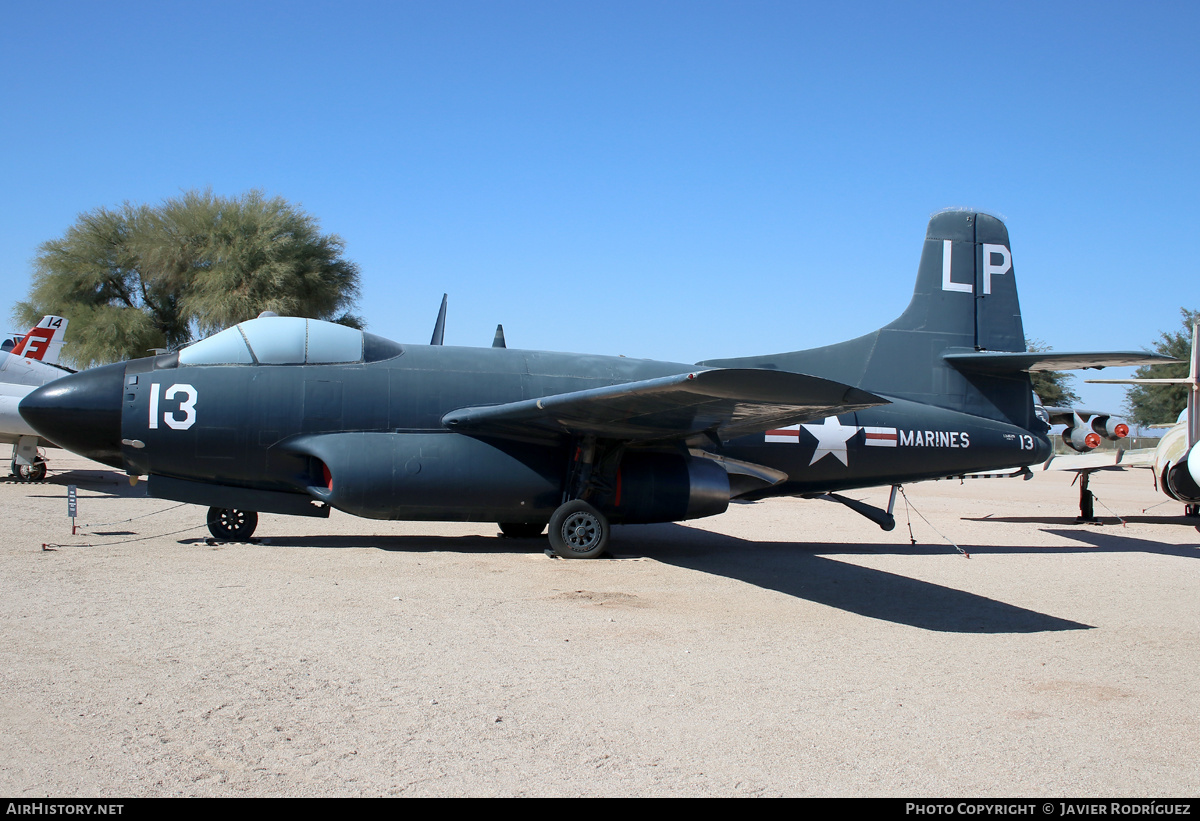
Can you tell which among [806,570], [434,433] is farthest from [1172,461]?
[434,433]

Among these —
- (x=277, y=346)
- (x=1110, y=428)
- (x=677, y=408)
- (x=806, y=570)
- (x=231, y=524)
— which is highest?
(x=277, y=346)

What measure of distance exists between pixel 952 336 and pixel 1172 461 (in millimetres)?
7913

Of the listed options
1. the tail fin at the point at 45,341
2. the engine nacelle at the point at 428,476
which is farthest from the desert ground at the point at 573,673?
the tail fin at the point at 45,341

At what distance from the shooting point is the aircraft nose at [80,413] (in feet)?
30.7

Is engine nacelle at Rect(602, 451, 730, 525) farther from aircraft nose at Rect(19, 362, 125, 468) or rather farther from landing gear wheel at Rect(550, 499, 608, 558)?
aircraft nose at Rect(19, 362, 125, 468)

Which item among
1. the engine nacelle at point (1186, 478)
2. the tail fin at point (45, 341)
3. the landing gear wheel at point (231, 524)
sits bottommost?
the landing gear wheel at point (231, 524)

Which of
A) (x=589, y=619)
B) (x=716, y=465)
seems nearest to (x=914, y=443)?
(x=716, y=465)

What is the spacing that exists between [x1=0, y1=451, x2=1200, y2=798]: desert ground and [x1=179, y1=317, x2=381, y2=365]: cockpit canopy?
223 centimetres

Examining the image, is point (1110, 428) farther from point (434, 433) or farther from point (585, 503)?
point (434, 433)

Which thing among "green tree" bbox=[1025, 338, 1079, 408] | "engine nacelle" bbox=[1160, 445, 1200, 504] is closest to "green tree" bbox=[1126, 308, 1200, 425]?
"green tree" bbox=[1025, 338, 1079, 408]

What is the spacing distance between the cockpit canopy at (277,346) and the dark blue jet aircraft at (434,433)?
0.8 inches

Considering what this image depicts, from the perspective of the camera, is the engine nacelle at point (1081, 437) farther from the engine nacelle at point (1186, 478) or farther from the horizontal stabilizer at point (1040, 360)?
the horizontal stabilizer at point (1040, 360)

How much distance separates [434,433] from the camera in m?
9.92

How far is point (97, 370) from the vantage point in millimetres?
9648
